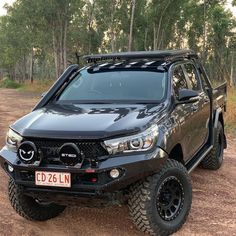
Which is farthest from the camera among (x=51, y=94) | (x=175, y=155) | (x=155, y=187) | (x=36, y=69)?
(x=36, y=69)

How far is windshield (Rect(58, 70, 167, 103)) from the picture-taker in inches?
209

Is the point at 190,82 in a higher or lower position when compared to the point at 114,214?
higher

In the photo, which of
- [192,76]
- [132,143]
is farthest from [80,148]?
[192,76]

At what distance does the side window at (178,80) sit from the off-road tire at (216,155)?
1480mm

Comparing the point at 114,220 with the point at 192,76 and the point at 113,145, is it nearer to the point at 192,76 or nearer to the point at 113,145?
the point at 113,145

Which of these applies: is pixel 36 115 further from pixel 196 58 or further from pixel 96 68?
pixel 196 58

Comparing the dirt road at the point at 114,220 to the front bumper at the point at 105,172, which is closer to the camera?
the front bumper at the point at 105,172

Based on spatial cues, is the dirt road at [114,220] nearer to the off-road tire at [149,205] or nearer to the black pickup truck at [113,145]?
the black pickup truck at [113,145]

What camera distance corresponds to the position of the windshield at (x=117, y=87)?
5.30m

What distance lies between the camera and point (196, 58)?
277 inches

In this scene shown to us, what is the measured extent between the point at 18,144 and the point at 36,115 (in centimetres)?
53

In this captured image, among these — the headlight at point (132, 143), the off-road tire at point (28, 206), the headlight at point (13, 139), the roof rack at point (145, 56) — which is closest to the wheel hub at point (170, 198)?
the headlight at point (132, 143)

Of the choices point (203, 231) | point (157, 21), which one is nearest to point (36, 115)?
point (203, 231)

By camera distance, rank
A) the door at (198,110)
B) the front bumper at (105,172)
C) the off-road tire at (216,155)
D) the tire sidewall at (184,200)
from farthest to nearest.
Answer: the off-road tire at (216,155), the door at (198,110), the tire sidewall at (184,200), the front bumper at (105,172)
